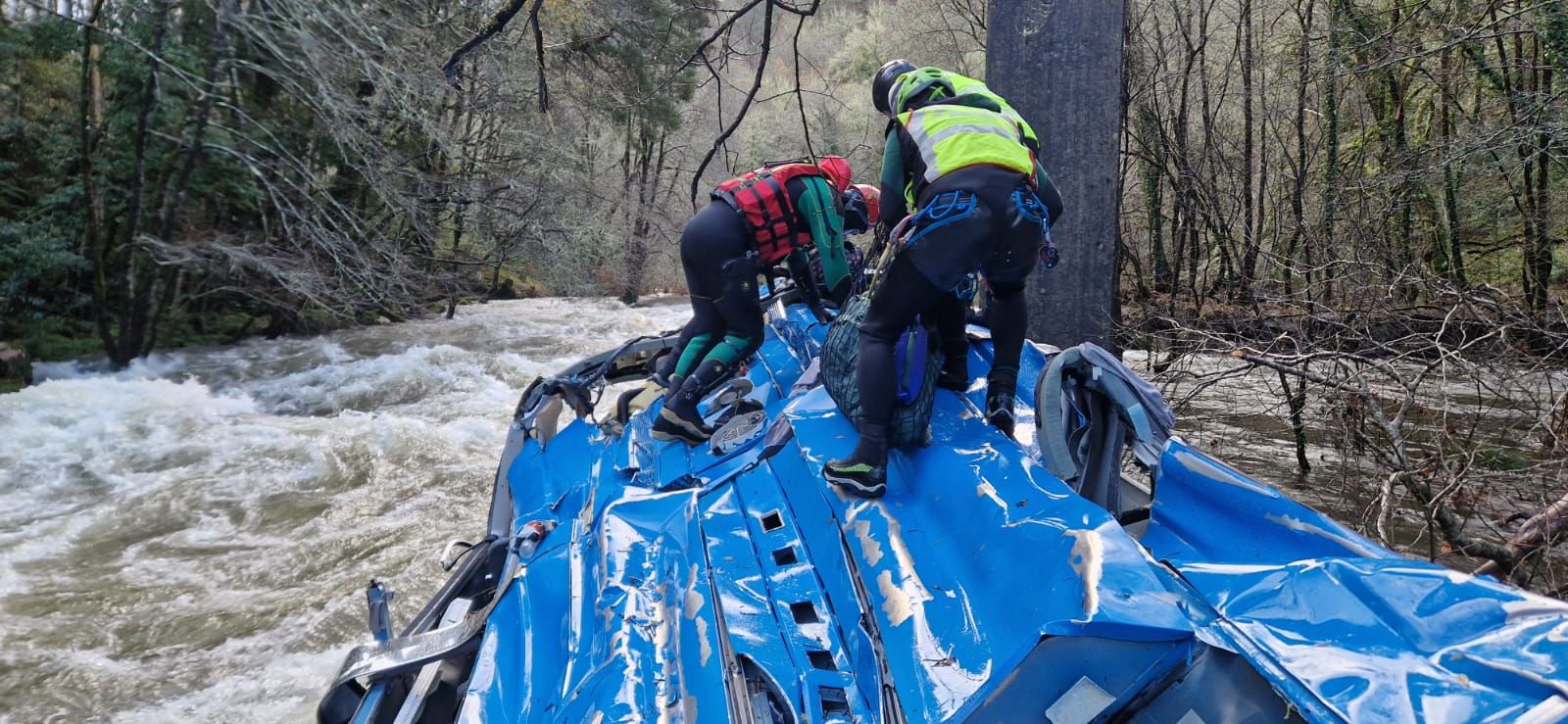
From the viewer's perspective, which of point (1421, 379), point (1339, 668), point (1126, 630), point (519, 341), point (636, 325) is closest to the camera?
point (1339, 668)

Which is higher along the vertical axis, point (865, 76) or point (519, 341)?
point (865, 76)

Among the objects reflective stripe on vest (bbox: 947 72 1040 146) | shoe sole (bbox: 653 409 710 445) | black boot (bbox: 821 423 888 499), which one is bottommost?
shoe sole (bbox: 653 409 710 445)

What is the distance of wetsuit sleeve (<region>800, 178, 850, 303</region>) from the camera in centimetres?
404

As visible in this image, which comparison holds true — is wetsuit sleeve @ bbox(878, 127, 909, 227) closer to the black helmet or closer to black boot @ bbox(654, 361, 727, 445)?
the black helmet

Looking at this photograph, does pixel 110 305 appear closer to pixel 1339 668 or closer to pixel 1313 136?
pixel 1339 668

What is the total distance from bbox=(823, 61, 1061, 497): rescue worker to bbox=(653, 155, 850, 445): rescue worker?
107 centimetres

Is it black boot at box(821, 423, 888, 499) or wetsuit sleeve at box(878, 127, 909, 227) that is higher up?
wetsuit sleeve at box(878, 127, 909, 227)


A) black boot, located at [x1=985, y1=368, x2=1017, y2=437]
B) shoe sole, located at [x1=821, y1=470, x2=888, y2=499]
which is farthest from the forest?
shoe sole, located at [x1=821, y1=470, x2=888, y2=499]

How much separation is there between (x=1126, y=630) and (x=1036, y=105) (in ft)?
9.28

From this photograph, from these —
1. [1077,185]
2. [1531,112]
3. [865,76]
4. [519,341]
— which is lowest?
[519,341]

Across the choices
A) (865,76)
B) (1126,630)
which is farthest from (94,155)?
(865,76)

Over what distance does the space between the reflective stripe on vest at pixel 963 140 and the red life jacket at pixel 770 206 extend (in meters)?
1.37

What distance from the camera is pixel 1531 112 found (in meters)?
5.77

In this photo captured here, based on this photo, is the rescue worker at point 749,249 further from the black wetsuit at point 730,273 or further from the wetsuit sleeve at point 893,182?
the wetsuit sleeve at point 893,182
